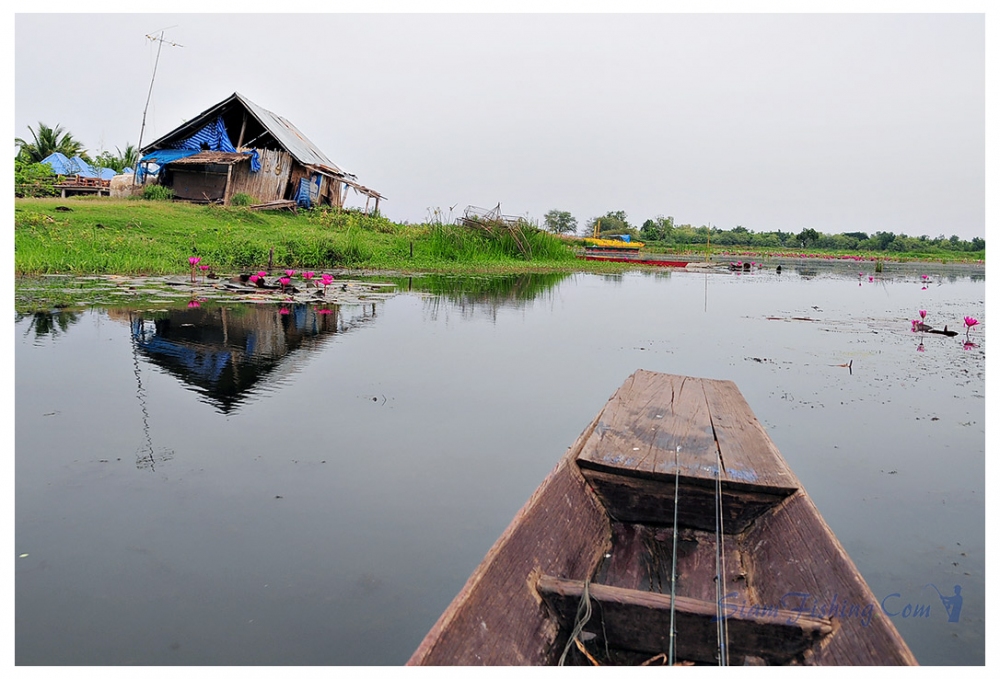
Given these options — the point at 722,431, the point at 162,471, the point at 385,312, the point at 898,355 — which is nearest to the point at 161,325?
the point at 385,312

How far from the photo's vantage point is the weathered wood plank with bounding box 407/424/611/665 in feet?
5.33

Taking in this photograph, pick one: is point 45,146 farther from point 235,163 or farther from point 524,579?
point 524,579

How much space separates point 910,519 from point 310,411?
11.3 feet

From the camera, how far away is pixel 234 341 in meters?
6.31

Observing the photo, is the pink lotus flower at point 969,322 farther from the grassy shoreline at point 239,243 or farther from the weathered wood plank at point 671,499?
the grassy shoreline at point 239,243

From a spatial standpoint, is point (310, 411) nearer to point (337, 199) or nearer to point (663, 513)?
point (663, 513)

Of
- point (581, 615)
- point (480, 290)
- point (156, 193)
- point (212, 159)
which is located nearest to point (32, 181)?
point (156, 193)

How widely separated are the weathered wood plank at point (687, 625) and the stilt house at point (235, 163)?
64.6 feet

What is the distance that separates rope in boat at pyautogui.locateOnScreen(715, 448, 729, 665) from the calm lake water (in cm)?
60

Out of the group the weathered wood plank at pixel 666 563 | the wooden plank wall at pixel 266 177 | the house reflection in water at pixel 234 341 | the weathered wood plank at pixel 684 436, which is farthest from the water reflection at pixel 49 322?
the wooden plank wall at pixel 266 177

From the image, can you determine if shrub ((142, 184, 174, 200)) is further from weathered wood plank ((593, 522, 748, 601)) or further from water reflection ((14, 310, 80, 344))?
weathered wood plank ((593, 522, 748, 601))

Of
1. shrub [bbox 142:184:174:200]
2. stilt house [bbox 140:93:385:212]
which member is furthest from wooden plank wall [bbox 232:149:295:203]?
shrub [bbox 142:184:174:200]

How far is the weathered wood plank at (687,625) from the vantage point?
174cm

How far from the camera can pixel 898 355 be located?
6.93m
